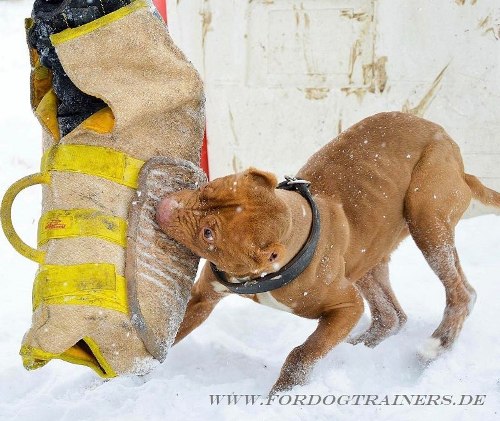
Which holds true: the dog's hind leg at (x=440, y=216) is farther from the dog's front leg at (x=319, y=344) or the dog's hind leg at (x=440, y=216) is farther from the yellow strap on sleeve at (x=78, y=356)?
the yellow strap on sleeve at (x=78, y=356)

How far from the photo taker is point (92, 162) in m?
3.10

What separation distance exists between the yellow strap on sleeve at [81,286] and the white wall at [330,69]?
3.13 m

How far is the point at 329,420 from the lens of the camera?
3.27 meters

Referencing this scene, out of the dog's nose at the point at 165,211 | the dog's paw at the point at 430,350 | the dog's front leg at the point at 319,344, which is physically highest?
the dog's nose at the point at 165,211

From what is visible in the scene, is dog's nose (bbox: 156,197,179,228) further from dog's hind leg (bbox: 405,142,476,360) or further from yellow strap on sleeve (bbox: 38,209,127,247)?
dog's hind leg (bbox: 405,142,476,360)

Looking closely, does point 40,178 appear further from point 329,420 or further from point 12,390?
point 329,420

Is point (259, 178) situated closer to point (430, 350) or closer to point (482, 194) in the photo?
point (430, 350)

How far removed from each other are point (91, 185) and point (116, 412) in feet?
3.37

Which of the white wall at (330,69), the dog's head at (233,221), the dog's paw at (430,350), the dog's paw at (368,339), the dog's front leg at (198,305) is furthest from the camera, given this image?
the white wall at (330,69)

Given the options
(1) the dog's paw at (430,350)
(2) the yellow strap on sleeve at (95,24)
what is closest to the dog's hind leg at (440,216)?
(1) the dog's paw at (430,350)

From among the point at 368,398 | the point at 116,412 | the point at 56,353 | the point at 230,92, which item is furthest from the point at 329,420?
the point at 230,92

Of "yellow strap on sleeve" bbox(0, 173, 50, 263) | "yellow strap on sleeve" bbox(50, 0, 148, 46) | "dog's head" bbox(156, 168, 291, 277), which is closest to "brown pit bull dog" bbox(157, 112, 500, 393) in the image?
"dog's head" bbox(156, 168, 291, 277)

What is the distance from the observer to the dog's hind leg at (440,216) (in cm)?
414

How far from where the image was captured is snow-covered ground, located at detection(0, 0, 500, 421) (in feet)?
10.9
